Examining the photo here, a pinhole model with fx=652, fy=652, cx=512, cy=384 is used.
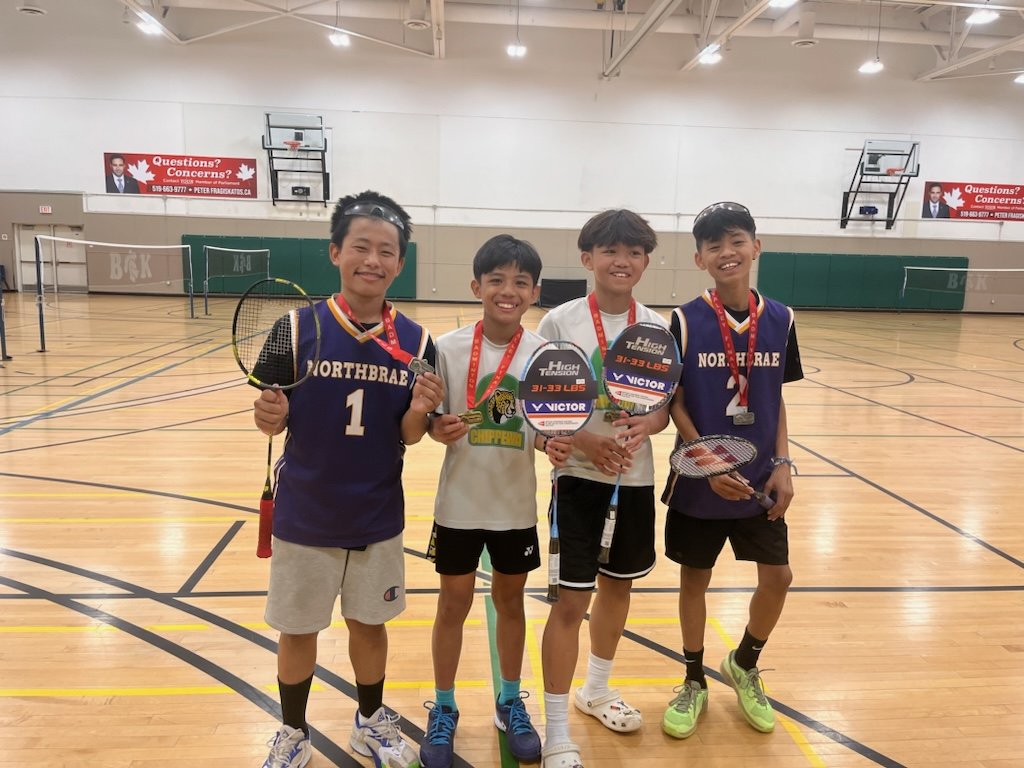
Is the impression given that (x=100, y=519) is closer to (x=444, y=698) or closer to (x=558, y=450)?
(x=444, y=698)

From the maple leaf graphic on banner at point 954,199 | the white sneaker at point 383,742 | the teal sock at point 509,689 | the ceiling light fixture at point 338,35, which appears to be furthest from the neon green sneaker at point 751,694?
the maple leaf graphic on banner at point 954,199

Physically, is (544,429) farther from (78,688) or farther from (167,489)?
(167,489)

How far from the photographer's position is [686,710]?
2715 mm

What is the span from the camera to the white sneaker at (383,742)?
241cm

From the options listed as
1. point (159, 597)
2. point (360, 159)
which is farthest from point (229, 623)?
point (360, 159)

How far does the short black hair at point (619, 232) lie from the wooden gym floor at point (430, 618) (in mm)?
1972

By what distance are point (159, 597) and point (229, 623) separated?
1.78ft

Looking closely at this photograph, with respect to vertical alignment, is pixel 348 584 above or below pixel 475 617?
above

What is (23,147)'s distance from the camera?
2003cm

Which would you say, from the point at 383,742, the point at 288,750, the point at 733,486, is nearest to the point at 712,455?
the point at 733,486

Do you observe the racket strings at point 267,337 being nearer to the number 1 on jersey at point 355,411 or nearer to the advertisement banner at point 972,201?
the number 1 on jersey at point 355,411

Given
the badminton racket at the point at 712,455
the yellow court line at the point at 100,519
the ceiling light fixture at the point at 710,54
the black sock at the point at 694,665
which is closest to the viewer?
the badminton racket at the point at 712,455

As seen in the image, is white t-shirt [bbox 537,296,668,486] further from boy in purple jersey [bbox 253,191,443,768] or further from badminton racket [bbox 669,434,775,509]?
boy in purple jersey [bbox 253,191,443,768]

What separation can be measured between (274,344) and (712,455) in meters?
1.62
